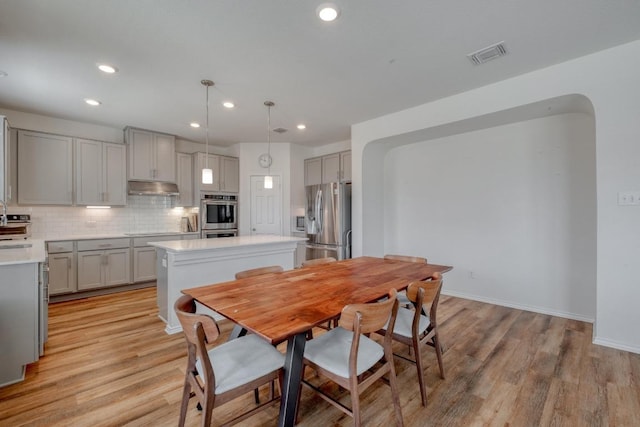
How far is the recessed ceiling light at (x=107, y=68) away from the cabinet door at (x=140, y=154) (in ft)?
6.58

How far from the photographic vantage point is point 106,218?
470cm

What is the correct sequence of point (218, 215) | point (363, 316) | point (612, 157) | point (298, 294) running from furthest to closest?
point (218, 215), point (612, 157), point (298, 294), point (363, 316)

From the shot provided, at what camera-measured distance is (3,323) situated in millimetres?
2000

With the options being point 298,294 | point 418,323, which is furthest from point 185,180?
point 418,323

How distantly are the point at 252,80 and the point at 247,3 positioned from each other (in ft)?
3.71

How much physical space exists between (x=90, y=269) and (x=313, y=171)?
12.6 ft

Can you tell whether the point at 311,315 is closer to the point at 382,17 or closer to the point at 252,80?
the point at 382,17

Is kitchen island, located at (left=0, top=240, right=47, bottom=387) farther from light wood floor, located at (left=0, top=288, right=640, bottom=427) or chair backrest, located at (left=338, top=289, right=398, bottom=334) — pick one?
chair backrest, located at (left=338, top=289, right=398, bottom=334)

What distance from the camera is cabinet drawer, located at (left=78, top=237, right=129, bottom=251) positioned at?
13.2ft

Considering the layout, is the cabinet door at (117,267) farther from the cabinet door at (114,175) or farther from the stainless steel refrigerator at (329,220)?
the stainless steel refrigerator at (329,220)

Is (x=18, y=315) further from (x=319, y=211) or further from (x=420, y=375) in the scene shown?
(x=319, y=211)

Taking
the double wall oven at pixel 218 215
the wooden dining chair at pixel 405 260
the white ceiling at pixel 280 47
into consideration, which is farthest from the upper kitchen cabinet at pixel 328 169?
the wooden dining chair at pixel 405 260

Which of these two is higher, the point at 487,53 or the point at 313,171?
the point at 487,53

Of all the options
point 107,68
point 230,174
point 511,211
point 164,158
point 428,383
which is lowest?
point 428,383
